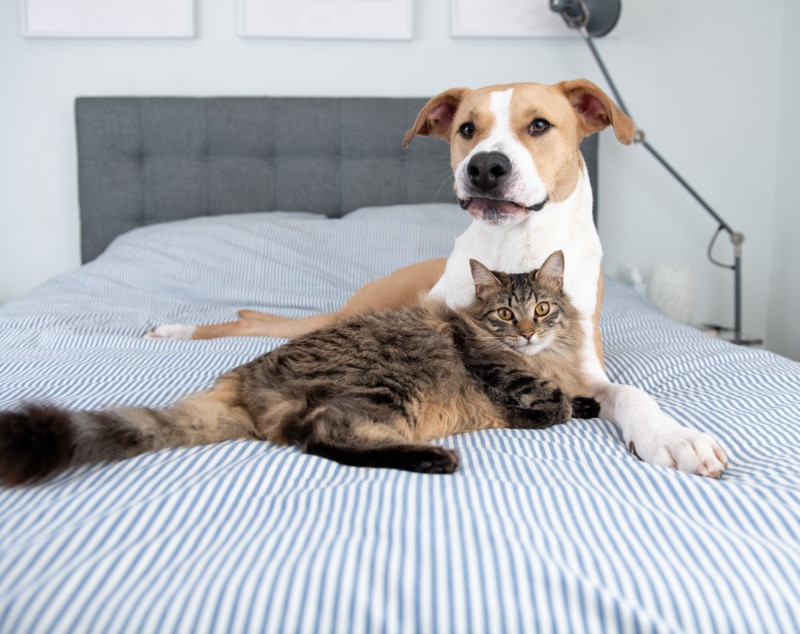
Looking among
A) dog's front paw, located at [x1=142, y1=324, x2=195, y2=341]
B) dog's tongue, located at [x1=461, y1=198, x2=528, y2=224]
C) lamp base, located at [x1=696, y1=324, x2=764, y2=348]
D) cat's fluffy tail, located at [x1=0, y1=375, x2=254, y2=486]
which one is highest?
dog's tongue, located at [x1=461, y1=198, x2=528, y2=224]

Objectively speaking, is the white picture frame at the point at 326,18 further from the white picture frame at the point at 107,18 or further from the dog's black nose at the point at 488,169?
the dog's black nose at the point at 488,169

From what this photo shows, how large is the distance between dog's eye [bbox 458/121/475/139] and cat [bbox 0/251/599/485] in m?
0.40

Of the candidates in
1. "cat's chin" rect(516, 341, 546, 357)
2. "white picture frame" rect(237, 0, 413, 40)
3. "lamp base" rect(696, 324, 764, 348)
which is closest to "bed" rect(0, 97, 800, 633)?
"cat's chin" rect(516, 341, 546, 357)

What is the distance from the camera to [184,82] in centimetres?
332

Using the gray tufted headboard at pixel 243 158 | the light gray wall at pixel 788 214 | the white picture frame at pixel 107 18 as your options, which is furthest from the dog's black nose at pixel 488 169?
the light gray wall at pixel 788 214

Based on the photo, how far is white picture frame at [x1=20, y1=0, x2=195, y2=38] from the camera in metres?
3.17

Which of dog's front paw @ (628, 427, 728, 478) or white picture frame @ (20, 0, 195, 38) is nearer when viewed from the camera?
dog's front paw @ (628, 427, 728, 478)

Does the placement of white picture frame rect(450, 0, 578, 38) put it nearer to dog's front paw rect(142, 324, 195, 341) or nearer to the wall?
the wall

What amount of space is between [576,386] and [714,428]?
312 mm

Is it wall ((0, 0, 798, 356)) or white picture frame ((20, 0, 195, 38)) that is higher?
white picture frame ((20, 0, 195, 38))

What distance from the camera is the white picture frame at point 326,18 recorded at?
126 inches

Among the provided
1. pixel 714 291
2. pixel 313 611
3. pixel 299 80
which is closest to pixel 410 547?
pixel 313 611

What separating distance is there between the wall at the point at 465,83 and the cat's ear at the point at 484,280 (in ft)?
7.07

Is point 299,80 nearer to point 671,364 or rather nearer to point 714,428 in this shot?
point 671,364
